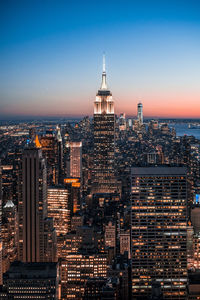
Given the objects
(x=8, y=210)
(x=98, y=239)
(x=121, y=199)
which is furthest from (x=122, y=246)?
(x=121, y=199)

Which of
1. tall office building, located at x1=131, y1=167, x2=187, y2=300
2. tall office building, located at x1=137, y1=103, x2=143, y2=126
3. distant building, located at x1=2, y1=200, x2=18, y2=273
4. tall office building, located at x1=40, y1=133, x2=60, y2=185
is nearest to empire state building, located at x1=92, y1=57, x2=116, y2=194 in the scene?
tall office building, located at x1=40, y1=133, x2=60, y2=185

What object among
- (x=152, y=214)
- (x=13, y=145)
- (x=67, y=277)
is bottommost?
(x=67, y=277)

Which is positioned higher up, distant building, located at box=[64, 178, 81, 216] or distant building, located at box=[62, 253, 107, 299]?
distant building, located at box=[64, 178, 81, 216]

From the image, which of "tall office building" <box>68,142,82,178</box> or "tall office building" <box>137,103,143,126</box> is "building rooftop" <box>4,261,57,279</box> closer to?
"tall office building" <box>137,103,143,126</box>

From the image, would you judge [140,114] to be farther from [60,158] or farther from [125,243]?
[125,243]

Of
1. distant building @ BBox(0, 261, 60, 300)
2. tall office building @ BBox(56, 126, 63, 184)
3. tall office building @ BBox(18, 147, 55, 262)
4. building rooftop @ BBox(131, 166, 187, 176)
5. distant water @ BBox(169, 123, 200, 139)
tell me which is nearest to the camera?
distant building @ BBox(0, 261, 60, 300)

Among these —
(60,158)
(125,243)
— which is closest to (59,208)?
(125,243)

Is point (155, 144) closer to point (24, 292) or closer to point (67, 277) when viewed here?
point (67, 277)
